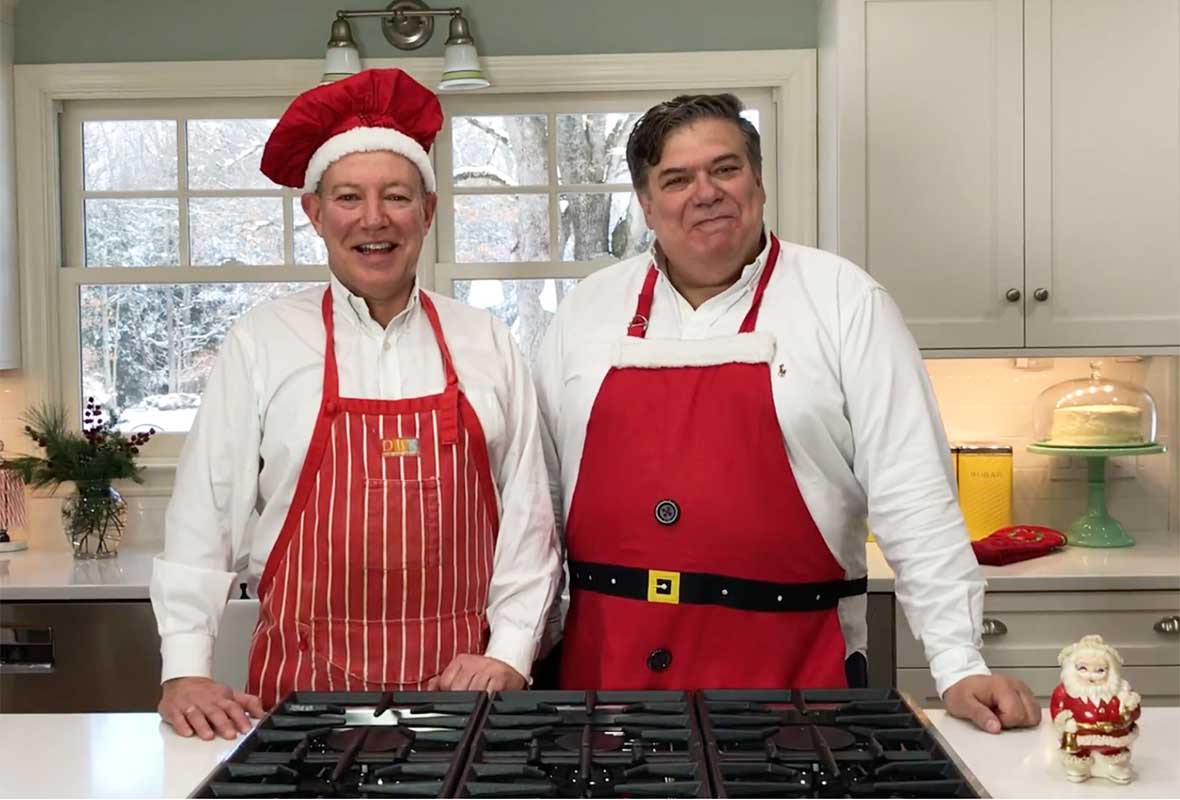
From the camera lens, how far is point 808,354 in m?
2.15

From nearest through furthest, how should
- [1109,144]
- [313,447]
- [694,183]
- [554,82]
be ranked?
[313,447] < [694,183] < [1109,144] < [554,82]

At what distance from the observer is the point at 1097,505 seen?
11.7 ft

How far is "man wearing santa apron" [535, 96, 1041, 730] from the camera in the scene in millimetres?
2100

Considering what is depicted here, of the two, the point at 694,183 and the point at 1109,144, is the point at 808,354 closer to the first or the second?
the point at 694,183

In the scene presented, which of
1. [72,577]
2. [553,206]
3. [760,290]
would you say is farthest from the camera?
[553,206]

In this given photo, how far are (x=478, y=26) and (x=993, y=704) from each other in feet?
8.46


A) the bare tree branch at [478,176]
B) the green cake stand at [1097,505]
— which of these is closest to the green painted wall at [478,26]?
the bare tree branch at [478,176]

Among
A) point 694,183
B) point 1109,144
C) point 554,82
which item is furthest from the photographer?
point 554,82

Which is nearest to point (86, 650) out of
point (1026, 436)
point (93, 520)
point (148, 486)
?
point (93, 520)

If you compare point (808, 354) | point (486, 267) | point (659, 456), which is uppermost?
point (486, 267)

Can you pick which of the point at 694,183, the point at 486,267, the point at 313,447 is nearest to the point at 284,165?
the point at 313,447

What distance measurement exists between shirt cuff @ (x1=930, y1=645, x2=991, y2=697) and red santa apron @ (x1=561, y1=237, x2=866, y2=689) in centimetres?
30

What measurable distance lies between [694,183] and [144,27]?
2.19m

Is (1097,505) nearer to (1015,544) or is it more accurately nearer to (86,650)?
(1015,544)
